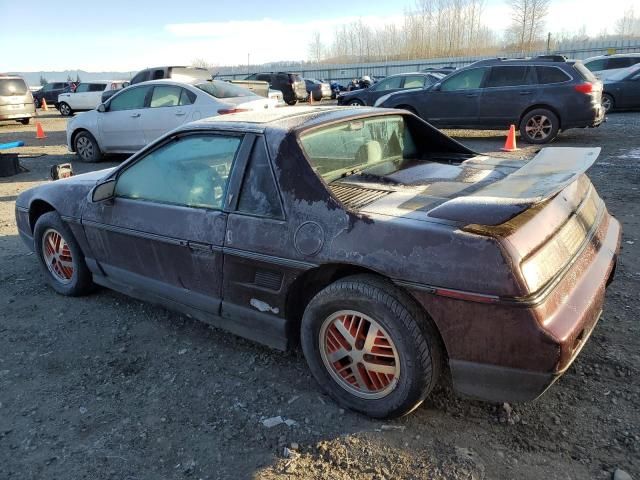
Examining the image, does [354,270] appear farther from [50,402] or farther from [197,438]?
[50,402]

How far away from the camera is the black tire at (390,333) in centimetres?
227

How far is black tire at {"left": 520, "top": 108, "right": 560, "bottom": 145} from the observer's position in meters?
10.2

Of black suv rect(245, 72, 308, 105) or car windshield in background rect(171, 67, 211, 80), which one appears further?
black suv rect(245, 72, 308, 105)

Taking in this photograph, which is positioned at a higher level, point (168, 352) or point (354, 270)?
point (354, 270)

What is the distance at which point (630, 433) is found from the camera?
2.29 m

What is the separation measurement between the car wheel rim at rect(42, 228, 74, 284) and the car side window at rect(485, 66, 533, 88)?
31.5ft

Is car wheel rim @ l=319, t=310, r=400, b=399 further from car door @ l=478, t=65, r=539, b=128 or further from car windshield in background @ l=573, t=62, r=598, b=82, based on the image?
car windshield in background @ l=573, t=62, r=598, b=82

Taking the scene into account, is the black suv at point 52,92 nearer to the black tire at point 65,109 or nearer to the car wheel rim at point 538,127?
the black tire at point 65,109

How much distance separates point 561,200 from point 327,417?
1.62 meters

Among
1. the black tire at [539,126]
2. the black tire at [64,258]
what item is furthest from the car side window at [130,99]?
the black tire at [539,126]

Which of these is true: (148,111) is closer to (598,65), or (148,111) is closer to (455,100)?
(455,100)

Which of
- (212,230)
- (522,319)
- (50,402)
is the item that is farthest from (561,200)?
(50,402)

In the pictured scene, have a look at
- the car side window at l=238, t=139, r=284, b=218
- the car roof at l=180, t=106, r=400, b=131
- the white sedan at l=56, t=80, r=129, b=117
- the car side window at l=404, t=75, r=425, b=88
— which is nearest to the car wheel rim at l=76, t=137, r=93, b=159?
the car roof at l=180, t=106, r=400, b=131

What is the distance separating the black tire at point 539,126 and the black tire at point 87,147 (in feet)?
29.0
